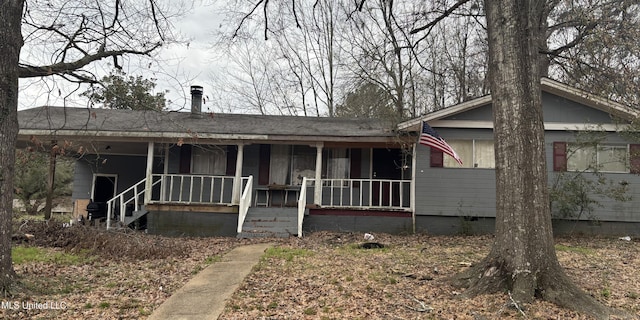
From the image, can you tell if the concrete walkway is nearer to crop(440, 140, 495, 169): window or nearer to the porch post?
the porch post

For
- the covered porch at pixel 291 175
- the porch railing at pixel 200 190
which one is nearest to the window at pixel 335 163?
the covered porch at pixel 291 175

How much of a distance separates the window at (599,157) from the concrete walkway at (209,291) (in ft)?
29.1

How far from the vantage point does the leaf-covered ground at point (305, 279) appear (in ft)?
15.5

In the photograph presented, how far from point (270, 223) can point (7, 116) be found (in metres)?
6.81

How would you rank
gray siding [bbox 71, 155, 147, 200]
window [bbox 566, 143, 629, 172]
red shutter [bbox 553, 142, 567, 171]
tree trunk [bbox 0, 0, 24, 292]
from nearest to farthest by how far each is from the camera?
tree trunk [bbox 0, 0, 24, 292], window [bbox 566, 143, 629, 172], red shutter [bbox 553, 142, 567, 171], gray siding [bbox 71, 155, 147, 200]

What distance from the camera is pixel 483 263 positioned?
214 inches

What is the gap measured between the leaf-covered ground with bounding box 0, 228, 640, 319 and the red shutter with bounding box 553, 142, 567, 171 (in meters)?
2.19

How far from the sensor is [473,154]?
1126 cm

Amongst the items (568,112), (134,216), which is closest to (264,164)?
(134,216)

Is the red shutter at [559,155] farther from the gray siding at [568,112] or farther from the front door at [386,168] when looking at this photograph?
the front door at [386,168]

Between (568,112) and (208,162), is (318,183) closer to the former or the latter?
(208,162)

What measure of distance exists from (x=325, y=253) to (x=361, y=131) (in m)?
4.94

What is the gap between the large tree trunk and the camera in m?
4.91

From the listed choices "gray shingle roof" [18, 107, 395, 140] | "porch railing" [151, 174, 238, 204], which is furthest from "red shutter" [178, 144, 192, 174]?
"gray shingle roof" [18, 107, 395, 140]
